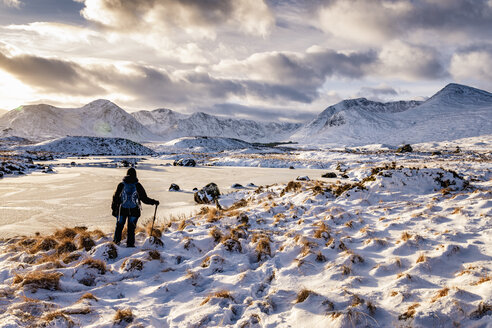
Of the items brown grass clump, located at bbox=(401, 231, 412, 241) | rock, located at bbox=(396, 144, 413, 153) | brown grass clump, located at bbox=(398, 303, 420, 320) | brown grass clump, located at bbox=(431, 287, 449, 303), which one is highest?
rock, located at bbox=(396, 144, 413, 153)

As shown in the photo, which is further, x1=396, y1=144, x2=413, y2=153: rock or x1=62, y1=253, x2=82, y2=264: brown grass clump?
x1=396, y1=144, x2=413, y2=153: rock

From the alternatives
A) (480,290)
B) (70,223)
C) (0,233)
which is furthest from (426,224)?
(0,233)

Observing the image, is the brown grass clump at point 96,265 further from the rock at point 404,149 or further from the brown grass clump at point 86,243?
the rock at point 404,149

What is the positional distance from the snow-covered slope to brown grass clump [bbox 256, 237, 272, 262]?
108 meters

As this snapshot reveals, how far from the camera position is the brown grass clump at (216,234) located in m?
7.41

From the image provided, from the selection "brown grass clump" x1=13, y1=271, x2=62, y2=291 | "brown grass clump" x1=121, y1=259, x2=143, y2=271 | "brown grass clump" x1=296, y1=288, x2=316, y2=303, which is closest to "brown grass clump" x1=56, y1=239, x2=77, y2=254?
"brown grass clump" x1=13, y1=271, x2=62, y2=291

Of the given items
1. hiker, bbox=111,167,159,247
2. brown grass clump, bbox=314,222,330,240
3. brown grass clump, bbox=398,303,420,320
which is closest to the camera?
brown grass clump, bbox=398,303,420,320

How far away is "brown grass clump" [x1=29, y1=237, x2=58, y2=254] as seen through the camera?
6.75 m

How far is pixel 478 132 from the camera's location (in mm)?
154750

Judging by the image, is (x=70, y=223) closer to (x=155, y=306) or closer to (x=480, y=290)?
(x=155, y=306)

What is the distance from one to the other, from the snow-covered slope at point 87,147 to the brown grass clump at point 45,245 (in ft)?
345

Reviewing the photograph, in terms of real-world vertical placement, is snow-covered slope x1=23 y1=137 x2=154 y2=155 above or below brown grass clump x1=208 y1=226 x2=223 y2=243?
above

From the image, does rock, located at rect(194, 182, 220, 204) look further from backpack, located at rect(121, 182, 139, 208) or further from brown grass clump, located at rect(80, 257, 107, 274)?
brown grass clump, located at rect(80, 257, 107, 274)

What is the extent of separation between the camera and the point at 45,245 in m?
6.95
